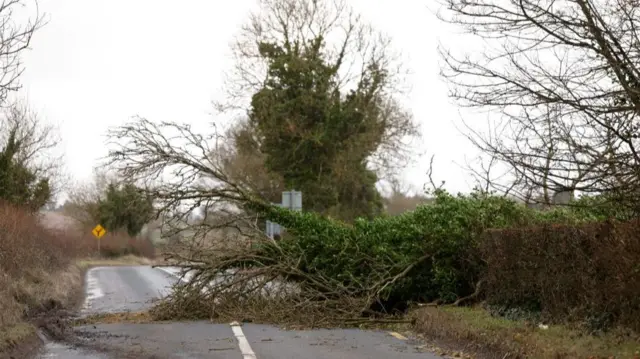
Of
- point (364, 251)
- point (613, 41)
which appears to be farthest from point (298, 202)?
point (613, 41)

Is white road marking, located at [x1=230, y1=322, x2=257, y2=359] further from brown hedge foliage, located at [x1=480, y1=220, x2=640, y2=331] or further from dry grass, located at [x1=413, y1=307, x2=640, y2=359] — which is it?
brown hedge foliage, located at [x1=480, y1=220, x2=640, y2=331]

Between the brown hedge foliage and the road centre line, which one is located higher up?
the brown hedge foliage

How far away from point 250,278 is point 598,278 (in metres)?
8.39

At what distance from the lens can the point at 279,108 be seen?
1609 inches

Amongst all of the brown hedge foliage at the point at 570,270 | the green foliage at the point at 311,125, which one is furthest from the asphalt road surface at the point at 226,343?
the green foliage at the point at 311,125

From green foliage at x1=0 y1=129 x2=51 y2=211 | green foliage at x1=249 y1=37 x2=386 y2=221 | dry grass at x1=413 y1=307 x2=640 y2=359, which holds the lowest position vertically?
dry grass at x1=413 y1=307 x2=640 y2=359

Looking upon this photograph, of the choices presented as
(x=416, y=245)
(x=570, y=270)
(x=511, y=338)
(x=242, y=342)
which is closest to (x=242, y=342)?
(x=242, y=342)

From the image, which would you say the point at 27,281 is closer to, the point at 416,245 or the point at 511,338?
the point at 416,245

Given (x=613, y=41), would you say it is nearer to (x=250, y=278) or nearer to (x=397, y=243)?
(x=397, y=243)

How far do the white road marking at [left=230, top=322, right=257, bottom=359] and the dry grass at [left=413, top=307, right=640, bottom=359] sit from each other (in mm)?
3103

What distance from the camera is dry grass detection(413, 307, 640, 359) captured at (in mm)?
9742

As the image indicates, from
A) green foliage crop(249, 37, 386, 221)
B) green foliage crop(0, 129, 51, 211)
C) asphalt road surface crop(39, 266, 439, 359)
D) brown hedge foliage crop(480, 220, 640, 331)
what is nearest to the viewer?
brown hedge foliage crop(480, 220, 640, 331)

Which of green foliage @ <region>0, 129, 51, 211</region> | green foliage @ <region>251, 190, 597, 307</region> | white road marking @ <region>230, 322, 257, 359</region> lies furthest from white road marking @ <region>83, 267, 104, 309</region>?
white road marking @ <region>230, 322, 257, 359</region>

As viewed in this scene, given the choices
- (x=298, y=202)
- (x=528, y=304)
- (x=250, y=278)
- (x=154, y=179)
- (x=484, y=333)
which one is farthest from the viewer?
(x=298, y=202)
